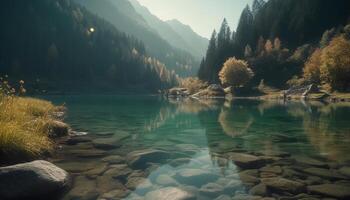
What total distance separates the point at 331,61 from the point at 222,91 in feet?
156

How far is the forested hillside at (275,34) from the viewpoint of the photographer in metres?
147

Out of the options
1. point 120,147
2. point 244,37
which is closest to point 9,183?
point 120,147

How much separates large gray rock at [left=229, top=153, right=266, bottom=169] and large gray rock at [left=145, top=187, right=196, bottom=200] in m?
4.85

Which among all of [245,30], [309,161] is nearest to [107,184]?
[309,161]

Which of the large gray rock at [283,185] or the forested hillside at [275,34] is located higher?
the forested hillside at [275,34]

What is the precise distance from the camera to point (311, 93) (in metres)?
90.8

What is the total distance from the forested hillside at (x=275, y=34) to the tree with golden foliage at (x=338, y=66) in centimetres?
5573

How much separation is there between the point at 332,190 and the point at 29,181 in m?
10.3

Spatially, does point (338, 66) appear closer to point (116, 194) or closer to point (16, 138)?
point (116, 194)

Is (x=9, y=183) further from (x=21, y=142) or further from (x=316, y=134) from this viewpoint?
(x=316, y=134)

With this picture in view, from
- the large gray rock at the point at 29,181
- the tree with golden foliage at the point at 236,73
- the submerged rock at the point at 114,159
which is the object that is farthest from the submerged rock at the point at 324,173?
the tree with golden foliage at the point at 236,73

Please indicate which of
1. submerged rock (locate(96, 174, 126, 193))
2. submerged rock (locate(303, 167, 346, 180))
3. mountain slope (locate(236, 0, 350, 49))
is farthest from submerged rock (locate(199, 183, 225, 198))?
mountain slope (locate(236, 0, 350, 49))

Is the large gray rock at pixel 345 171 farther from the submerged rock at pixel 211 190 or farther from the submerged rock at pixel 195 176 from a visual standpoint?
the submerged rock at pixel 211 190

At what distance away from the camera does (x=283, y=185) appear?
11.4 meters
